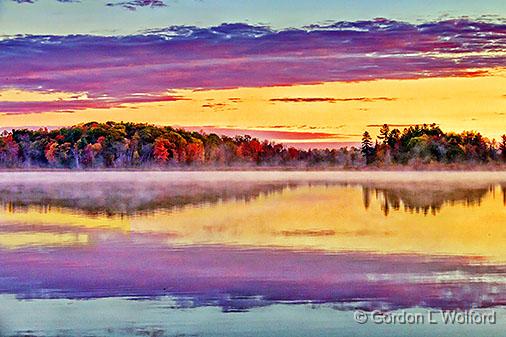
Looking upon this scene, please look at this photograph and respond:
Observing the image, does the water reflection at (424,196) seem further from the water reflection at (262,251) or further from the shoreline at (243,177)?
the shoreline at (243,177)

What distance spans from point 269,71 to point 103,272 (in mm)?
9144

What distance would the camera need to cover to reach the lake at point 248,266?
267 inches

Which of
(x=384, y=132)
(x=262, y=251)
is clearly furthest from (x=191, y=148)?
(x=262, y=251)

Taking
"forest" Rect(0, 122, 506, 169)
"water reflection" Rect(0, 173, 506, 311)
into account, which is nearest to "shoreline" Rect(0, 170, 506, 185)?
"forest" Rect(0, 122, 506, 169)

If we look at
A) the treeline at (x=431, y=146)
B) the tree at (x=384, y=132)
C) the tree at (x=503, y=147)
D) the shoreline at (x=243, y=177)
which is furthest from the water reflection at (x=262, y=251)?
the shoreline at (x=243, y=177)

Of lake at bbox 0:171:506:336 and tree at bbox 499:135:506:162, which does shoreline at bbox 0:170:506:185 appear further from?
lake at bbox 0:171:506:336

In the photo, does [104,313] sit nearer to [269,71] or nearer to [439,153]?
[269,71]

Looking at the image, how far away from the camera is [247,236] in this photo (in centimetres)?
1126

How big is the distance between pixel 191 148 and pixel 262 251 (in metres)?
12.2

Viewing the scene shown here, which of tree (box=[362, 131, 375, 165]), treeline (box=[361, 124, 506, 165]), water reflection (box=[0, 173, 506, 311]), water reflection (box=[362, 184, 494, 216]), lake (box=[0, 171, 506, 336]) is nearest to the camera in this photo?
lake (box=[0, 171, 506, 336])

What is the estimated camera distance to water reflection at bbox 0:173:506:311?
7707 mm

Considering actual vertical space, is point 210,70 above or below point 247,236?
above

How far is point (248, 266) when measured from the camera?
8.98 m

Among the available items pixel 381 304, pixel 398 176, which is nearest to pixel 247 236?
pixel 381 304
